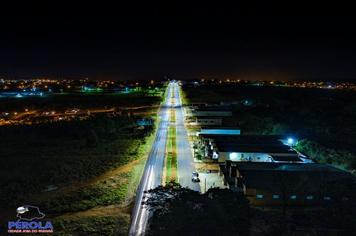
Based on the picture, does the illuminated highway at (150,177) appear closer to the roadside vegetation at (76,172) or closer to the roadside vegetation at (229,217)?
the roadside vegetation at (76,172)

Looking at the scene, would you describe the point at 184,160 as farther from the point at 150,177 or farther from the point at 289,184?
the point at 289,184

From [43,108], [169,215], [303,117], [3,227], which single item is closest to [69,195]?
[3,227]

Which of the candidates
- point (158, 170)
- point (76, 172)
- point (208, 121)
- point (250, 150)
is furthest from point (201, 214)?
point (208, 121)

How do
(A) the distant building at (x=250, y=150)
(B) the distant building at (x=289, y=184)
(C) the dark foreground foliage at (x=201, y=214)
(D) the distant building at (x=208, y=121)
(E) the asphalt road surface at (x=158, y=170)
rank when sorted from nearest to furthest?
(C) the dark foreground foliage at (x=201, y=214) < (E) the asphalt road surface at (x=158, y=170) < (B) the distant building at (x=289, y=184) < (A) the distant building at (x=250, y=150) < (D) the distant building at (x=208, y=121)

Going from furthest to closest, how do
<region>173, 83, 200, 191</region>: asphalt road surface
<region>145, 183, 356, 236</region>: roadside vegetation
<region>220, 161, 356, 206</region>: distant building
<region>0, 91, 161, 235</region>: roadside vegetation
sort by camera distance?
1. <region>173, 83, 200, 191</region>: asphalt road surface
2. <region>220, 161, 356, 206</region>: distant building
3. <region>0, 91, 161, 235</region>: roadside vegetation
4. <region>145, 183, 356, 236</region>: roadside vegetation

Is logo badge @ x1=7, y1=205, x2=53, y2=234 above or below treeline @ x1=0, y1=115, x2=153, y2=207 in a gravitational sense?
below

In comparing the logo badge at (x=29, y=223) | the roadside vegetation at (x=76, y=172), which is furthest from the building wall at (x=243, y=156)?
the logo badge at (x=29, y=223)

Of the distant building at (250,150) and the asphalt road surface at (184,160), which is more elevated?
the distant building at (250,150)

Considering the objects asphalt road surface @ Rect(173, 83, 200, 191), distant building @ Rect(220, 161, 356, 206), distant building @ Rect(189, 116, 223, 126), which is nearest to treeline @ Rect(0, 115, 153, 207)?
asphalt road surface @ Rect(173, 83, 200, 191)

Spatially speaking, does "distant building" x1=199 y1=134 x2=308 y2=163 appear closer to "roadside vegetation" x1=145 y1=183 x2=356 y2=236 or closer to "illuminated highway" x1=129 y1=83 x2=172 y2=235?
"illuminated highway" x1=129 y1=83 x2=172 y2=235

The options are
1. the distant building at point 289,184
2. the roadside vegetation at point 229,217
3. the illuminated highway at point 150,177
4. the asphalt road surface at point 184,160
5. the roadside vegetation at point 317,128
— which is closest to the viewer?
the roadside vegetation at point 229,217
